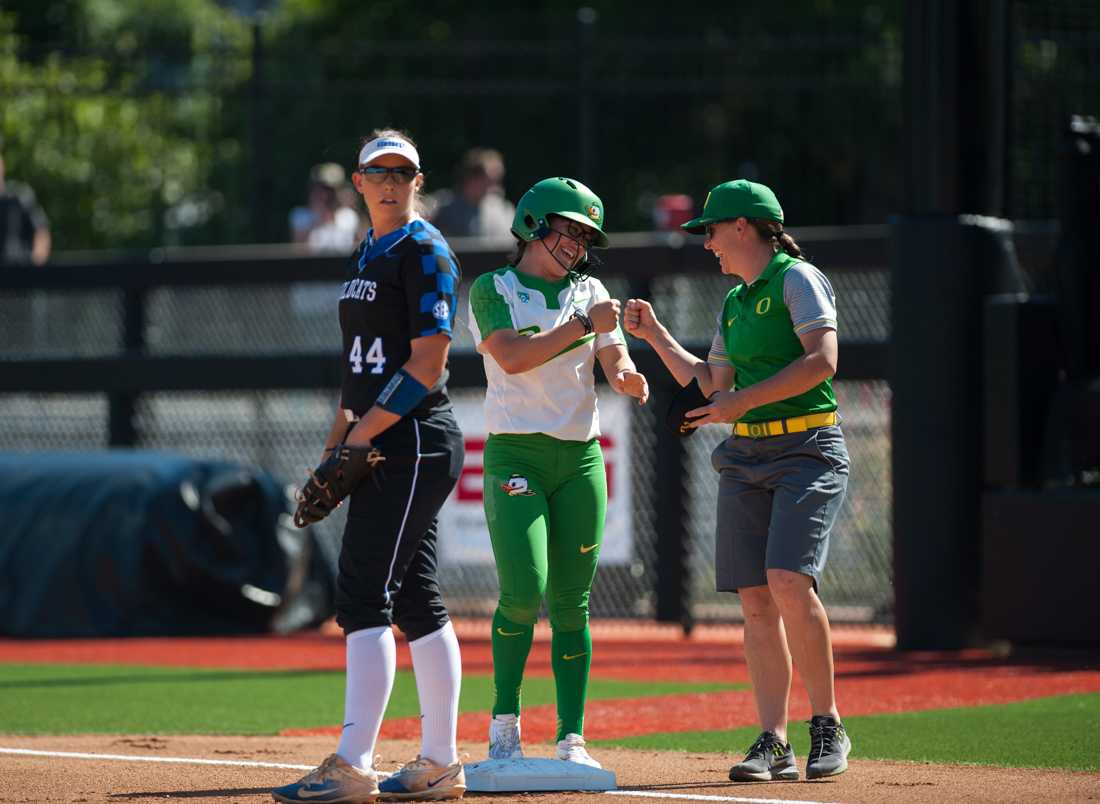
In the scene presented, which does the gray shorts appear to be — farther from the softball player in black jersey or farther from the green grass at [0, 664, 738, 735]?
the green grass at [0, 664, 738, 735]

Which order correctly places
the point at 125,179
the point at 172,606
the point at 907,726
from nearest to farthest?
1. the point at 907,726
2. the point at 172,606
3. the point at 125,179

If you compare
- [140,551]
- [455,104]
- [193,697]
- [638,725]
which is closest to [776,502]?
[638,725]

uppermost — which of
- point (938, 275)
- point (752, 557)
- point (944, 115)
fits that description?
point (944, 115)

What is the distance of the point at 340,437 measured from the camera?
6.24 meters

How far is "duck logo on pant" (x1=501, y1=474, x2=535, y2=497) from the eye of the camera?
6.27 metres

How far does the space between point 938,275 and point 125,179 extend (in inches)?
694

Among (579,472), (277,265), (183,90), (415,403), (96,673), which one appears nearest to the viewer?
(415,403)

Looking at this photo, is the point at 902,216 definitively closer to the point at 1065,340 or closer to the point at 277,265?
the point at 1065,340

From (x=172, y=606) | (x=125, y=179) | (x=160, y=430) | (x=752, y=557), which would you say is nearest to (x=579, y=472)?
(x=752, y=557)

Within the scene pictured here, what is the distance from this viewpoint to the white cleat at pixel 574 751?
20.3 ft

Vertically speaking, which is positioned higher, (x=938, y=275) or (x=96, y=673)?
(x=938, y=275)

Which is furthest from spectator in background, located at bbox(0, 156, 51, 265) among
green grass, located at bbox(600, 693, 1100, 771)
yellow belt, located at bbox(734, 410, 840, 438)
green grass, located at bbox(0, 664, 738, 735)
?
yellow belt, located at bbox(734, 410, 840, 438)

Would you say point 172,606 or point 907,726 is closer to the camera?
point 907,726

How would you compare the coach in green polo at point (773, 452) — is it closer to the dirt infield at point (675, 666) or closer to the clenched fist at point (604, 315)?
the clenched fist at point (604, 315)
